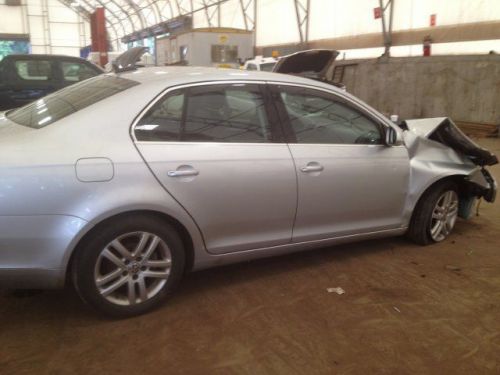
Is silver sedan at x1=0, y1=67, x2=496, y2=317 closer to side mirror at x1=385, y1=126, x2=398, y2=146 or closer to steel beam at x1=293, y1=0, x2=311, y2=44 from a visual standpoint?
side mirror at x1=385, y1=126, x2=398, y2=146

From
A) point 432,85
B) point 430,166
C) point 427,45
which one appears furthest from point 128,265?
point 427,45

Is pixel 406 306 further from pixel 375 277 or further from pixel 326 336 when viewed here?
pixel 326 336

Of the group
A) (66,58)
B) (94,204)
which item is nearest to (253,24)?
(66,58)

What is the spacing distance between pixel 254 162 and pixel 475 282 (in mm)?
1915

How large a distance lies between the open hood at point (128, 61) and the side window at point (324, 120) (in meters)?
1.20

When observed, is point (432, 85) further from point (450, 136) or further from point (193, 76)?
point (193, 76)

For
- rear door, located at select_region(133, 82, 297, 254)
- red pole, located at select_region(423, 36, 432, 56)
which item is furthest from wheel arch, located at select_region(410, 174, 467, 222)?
red pole, located at select_region(423, 36, 432, 56)

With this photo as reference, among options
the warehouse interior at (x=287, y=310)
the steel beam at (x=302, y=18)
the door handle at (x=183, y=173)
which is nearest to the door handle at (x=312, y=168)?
the warehouse interior at (x=287, y=310)

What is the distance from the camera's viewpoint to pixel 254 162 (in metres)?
2.99

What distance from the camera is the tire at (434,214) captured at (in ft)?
12.9

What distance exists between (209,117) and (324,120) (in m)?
0.94

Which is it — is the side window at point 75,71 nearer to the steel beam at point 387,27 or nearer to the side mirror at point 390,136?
the side mirror at point 390,136

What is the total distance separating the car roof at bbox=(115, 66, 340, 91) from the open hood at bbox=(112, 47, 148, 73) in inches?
4.2

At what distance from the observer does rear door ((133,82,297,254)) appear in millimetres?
2746
